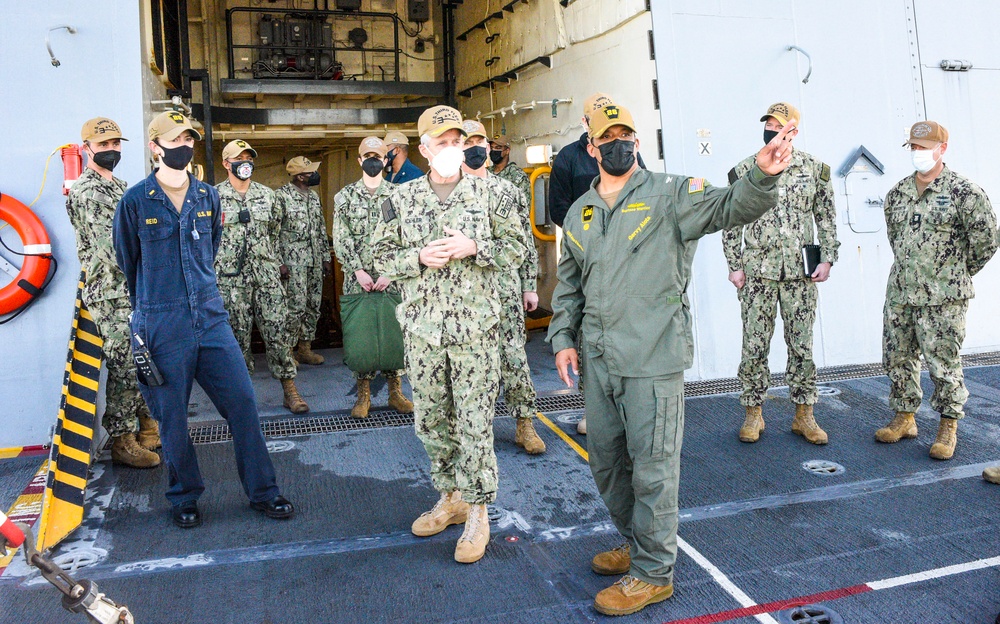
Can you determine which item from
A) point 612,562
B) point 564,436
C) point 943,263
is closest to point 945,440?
point 943,263

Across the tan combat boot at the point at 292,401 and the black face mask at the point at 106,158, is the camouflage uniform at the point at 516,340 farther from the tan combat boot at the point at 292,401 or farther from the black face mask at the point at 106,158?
the black face mask at the point at 106,158

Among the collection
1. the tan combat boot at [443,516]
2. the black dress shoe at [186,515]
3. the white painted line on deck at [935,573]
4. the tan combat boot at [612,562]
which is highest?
the black dress shoe at [186,515]

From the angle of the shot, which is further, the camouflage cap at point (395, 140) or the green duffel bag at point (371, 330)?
the camouflage cap at point (395, 140)

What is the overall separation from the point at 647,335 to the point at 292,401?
326 centimetres

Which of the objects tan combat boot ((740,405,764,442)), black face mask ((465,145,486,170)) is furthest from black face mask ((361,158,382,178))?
tan combat boot ((740,405,764,442))

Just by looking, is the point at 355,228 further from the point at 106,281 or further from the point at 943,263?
the point at 943,263

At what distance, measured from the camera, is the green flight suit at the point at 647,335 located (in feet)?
9.03

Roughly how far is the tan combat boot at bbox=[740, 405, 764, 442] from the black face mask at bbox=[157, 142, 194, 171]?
10.7 feet

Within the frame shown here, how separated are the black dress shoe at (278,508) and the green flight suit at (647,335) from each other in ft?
5.16

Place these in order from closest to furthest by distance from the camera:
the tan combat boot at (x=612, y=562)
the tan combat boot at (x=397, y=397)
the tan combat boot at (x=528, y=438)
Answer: the tan combat boot at (x=612, y=562) < the tan combat boot at (x=528, y=438) < the tan combat boot at (x=397, y=397)

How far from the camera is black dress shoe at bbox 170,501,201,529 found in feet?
11.7

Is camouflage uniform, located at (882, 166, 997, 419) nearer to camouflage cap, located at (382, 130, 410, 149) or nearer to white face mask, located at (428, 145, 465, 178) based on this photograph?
white face mask, located at (428, 145, 465, 178)

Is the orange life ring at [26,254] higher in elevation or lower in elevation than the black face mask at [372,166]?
lower

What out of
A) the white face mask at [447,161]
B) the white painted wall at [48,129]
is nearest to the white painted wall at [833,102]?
the white face mask at [447,161]
